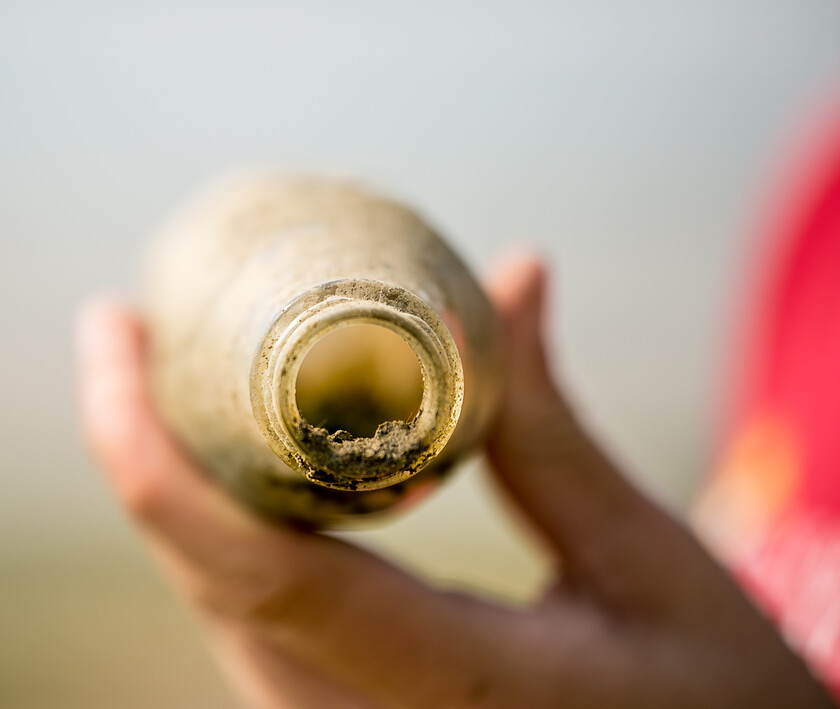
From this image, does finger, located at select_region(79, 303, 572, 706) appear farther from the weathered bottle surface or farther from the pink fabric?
the pink fabric

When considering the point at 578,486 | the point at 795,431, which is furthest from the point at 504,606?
the point at 795,431

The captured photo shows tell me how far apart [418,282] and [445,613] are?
Answer: 0.80ft

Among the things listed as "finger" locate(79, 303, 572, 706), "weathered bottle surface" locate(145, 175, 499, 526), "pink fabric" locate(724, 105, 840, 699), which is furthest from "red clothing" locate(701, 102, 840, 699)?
"weathered bottle surface" locate(145, 175, 499, 526)

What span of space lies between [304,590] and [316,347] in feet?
0.76

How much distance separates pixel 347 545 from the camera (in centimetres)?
47

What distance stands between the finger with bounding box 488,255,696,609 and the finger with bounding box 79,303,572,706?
77 millimetres

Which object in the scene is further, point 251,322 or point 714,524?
point 714,524

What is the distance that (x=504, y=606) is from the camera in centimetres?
52

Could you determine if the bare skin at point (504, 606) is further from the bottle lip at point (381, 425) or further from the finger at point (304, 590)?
the bottle lip at point (381, 425)

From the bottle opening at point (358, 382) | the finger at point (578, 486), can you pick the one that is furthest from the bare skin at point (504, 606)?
the bottle opening at point (358, 382)

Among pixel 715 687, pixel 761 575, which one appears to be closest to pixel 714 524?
pixel 761 575

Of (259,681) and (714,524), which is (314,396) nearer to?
(259,681)

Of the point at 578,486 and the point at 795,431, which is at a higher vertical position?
the point at 795,431

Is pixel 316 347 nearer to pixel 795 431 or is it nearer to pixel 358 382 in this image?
pixel 358 382
